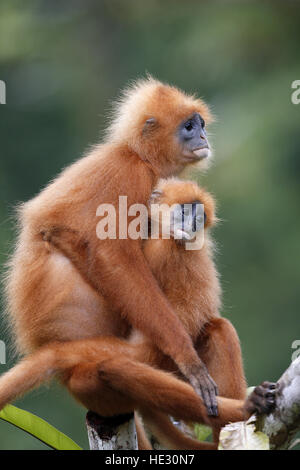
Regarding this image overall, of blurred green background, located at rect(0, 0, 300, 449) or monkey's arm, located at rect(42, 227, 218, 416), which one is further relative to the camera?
blurred green background, located at rect(0, 0, 300, 449)

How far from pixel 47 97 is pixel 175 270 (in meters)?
9.67

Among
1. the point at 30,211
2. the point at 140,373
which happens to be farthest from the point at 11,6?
the point at 140,373

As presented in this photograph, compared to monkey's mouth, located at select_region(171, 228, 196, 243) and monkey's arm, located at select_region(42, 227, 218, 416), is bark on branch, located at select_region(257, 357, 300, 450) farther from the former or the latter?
monkey's mouth, located at select_region(171, 228, 196, 243)

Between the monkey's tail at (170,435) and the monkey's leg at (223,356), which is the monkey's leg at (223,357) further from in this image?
the monkey's tail at (170,435)

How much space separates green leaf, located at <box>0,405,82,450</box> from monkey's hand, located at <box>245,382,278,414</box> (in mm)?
1180

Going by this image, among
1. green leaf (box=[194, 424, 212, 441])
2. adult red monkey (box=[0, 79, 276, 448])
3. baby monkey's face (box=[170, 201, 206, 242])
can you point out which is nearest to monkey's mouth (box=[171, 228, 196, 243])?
baby monkey's face (box=[170, 201, 206, 242])

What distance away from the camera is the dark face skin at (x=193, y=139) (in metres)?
4.99

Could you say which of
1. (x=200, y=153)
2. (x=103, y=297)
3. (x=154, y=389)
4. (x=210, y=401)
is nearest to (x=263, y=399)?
(x=210, y=401)

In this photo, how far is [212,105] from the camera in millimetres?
11680

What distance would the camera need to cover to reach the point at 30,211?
470cm

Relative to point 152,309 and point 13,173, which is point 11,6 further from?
point 152,309

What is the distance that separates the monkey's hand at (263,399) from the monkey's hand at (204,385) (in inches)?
9.0

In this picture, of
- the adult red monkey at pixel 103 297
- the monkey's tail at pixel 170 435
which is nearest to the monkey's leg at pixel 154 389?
the adult red monkey at pixel 103 297

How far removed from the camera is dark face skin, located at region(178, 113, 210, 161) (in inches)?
196
